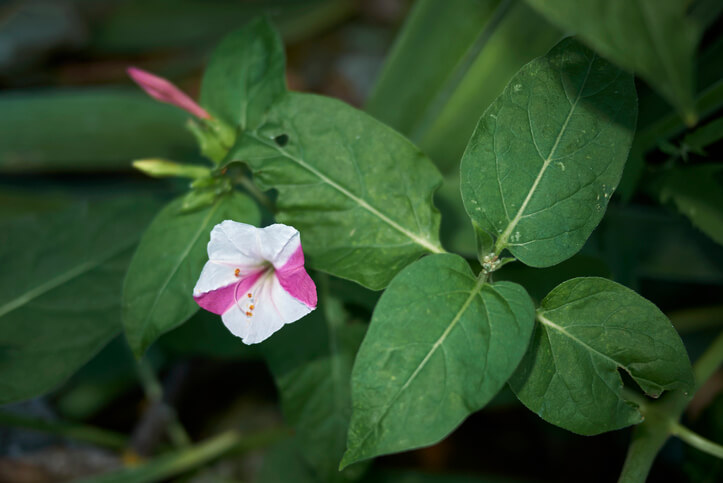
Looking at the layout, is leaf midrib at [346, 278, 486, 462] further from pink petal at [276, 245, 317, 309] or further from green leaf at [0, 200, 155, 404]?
green leaf at [0, 200, 155, 404]

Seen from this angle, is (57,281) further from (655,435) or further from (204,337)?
(655,435)

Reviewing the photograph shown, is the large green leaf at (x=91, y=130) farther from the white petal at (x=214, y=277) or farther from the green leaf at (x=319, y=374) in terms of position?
the white petal at (x=214, y=277)

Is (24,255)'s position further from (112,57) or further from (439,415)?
(112,57)

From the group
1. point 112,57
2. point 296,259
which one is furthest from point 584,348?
point 112,57

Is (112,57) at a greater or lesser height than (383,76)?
lesser

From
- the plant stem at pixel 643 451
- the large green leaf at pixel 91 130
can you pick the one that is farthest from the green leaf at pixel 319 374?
the large green leaf at pixel 91 130

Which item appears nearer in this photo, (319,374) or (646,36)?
(646,36)

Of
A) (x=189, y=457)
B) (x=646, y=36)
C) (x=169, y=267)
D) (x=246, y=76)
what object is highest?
(x=646, y=36)

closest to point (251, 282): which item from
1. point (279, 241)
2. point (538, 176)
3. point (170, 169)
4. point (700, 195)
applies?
point (279, 241)
